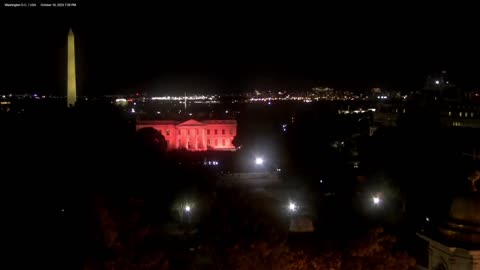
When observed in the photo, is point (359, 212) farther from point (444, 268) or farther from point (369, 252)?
point (444, 268)

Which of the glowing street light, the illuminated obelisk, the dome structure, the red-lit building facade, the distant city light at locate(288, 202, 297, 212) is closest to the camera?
the dome structure

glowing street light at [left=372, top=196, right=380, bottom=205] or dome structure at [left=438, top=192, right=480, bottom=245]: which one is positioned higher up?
dome structure at [left=438, top=192, right=480, bottom=245]

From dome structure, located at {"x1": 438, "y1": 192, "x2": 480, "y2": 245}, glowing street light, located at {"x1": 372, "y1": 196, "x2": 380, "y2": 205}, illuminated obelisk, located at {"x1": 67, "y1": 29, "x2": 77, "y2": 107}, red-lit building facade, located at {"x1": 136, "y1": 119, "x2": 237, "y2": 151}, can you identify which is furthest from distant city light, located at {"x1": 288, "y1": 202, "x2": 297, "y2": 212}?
red-lit building facade, located at {"x1": 136, "y1": 119, "x2": 237, "y2": 151}

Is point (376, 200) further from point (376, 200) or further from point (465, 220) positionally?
point (465, 220)

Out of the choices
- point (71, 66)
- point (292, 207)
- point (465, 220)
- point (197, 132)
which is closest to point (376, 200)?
point (292, 207)

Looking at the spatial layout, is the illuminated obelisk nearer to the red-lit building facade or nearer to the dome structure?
the red-lit building facade

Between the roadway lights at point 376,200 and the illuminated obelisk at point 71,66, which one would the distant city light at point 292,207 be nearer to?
the roadway lights at point 376,200

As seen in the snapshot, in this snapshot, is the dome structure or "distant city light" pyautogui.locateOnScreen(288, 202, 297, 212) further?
"distant city light" pyautogui.locateOnScreen(288, 202, 297, 212)

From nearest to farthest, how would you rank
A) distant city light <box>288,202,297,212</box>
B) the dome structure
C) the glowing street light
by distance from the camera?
1. the dome structure
2. distant city light <box>288,202,297,212</box>
3. the glowing street light
